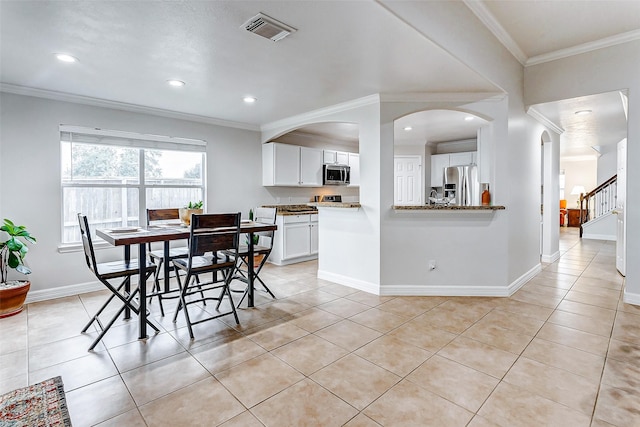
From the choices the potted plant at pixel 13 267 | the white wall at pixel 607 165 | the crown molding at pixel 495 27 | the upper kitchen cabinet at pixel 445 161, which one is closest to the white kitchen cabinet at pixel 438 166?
the upper kitchen cabinet at pixel 445 161

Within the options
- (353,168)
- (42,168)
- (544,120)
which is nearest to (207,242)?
(42,168)

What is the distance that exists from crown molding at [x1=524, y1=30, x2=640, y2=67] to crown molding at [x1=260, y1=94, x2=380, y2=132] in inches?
77.3

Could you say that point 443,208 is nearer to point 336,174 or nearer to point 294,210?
point 294,210

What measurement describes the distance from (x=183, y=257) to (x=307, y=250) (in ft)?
8.30

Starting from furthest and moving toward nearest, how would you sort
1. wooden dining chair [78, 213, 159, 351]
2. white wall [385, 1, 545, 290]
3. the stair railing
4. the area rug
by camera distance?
the stair railing
wooden dining chair [78, 213, 159, 351]
white wall [385, 1, 545, 290]
the area rug

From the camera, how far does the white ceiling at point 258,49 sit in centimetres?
204

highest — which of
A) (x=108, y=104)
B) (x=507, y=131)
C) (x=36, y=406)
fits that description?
(x=108, y=104)

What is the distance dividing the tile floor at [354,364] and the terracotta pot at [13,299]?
0.33ft

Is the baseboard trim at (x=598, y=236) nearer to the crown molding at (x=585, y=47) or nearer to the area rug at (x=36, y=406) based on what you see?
the crown molding at (x=585, y=47)

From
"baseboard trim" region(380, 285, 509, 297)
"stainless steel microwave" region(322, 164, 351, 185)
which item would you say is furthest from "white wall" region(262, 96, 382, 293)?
"stainless steel microwave" region(322, 164, 351, 185)

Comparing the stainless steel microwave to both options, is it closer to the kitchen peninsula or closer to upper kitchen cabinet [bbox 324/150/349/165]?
upper kitchen cabinet [bbox 324/150/349/165]

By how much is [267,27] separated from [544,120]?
171 inches

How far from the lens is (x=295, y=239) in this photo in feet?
17.7

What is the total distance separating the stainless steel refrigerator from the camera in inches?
262
